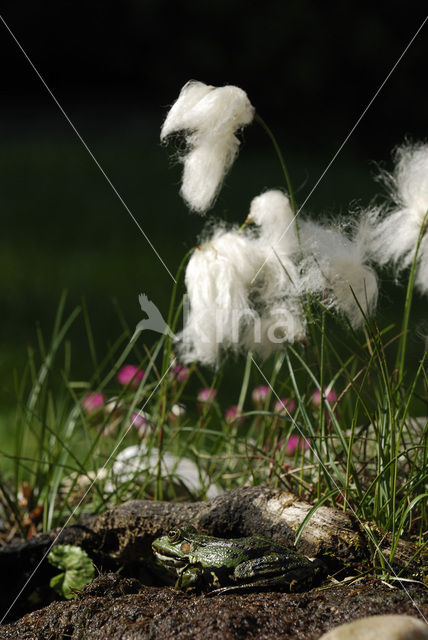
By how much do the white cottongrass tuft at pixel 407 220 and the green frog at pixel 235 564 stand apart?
1.96 ft

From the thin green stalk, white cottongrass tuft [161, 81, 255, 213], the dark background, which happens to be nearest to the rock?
the thin green stalk

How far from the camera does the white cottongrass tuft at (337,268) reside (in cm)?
145

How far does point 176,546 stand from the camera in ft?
4.41

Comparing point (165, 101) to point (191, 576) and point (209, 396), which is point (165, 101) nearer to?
point (209, 396)

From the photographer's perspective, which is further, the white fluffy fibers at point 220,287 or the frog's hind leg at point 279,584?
the white fluffy fibers at point 220,287

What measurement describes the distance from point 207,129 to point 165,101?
8.02 metres

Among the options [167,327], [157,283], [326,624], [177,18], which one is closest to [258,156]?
[177,18]

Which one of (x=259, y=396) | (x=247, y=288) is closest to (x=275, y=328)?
(x=247, y=288)

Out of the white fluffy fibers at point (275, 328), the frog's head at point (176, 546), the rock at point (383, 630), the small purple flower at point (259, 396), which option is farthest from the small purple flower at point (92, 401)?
the rock at point (383, 630)

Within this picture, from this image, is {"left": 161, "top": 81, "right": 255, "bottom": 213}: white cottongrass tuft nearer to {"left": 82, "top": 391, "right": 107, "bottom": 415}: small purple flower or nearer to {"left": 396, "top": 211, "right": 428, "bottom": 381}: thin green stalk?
{"left": 396, "top": 211, "right": 428, "bottom": 381}: thin green stalk

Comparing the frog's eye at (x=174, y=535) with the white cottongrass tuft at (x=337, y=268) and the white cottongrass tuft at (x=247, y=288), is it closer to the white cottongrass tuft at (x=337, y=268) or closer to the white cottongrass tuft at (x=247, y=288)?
the white cottongrass tuft at (x=247, y=288)

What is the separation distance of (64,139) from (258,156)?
225cm

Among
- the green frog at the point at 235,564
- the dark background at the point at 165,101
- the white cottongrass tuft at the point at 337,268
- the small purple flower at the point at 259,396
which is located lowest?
the green frog at the point at 235,564

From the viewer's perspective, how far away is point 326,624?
1.14m
